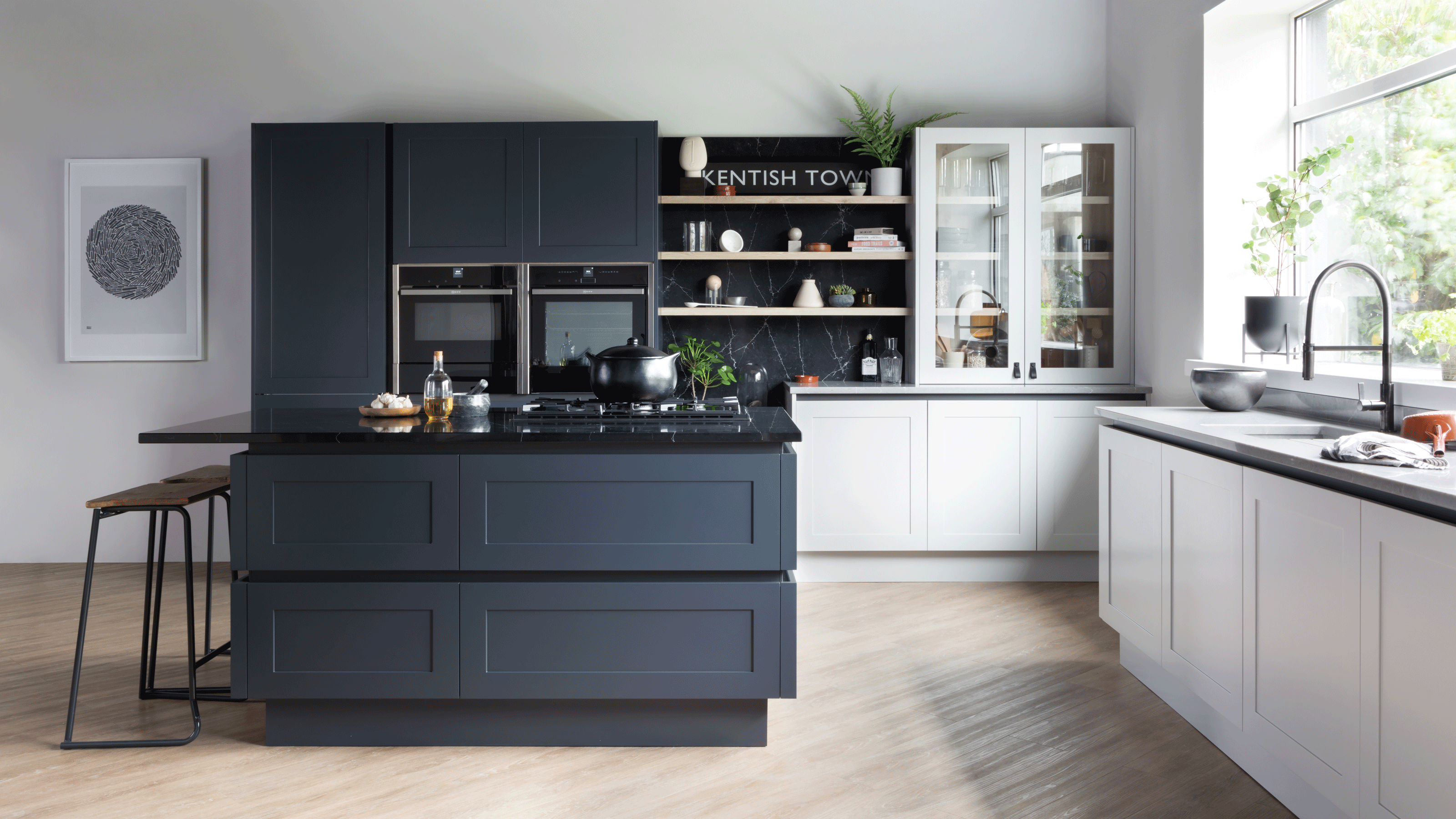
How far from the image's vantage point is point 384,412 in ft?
9.41

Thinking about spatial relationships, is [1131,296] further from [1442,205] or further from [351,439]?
[351,439]

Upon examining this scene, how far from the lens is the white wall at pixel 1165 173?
3.78 m

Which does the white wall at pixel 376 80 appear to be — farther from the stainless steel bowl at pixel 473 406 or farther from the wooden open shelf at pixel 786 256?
the stainless steel bowl at pixel 473 406

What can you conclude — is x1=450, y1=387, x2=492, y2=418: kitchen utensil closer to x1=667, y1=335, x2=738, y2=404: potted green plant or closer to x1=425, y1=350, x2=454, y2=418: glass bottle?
x1=425, y1=350, x2=454, y2=418: glass bottle

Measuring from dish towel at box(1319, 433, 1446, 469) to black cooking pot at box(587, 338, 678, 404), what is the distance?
65.6 inches

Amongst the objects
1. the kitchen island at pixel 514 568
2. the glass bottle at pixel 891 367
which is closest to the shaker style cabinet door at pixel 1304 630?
the kitchen island at pixel 514 568

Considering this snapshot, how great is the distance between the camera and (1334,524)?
1911mm

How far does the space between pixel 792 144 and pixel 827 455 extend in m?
1.65

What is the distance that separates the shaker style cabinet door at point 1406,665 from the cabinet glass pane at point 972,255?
269cm

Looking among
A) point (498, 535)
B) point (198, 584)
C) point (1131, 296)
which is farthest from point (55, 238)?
point (1131, 296)

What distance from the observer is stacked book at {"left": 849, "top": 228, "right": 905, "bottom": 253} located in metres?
4.57

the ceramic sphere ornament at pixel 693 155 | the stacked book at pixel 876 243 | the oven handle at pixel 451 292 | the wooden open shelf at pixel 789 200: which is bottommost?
the oven handle at pixel 451 292

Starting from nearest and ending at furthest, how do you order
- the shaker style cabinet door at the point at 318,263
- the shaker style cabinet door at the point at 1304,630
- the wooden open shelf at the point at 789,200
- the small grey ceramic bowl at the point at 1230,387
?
1. the shaker style cabinet door at the point at 1304,630
2. the small grey ceramic bowl at the point at 1230,387
3. the shaker style cabinet door at the point at 318,263
4. the wooden open shelf at the point at 789,200

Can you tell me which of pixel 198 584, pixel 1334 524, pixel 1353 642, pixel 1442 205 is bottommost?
pixel 198 584
